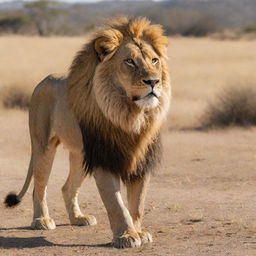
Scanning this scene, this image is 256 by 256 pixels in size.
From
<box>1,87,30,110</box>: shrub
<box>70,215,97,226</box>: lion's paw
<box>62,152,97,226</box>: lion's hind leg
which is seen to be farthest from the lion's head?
<box>1,87,30,110</box>: shrub

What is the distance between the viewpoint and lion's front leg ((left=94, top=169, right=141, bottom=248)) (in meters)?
6.73

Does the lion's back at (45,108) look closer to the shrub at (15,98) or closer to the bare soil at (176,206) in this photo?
the bare soil at (176,206)

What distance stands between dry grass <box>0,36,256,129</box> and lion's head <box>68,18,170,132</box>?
8.71 metres

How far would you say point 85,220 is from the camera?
26.3 feet

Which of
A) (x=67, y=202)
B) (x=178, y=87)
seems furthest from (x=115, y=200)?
(x=178, y=87)

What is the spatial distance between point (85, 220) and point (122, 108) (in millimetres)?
1545

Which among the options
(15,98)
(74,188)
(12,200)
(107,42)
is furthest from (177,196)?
(15,98)

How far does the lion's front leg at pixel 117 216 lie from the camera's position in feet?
22.1

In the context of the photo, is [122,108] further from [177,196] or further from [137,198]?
[177,196]

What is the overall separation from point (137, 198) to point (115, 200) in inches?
12.6

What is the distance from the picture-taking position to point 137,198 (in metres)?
7.11

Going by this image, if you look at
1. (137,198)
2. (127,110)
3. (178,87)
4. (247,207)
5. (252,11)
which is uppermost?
(127,110)

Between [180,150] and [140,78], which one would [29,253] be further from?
[180,150]

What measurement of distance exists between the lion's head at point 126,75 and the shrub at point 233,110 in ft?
28.4
